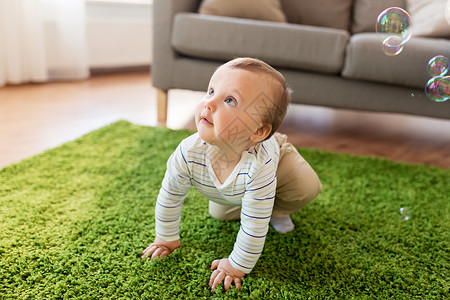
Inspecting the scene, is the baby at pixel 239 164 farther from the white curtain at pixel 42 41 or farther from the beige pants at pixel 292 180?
the white curtain at pixel 42 41

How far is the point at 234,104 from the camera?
2.19 feet

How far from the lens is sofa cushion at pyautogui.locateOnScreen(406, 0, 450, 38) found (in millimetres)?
1737

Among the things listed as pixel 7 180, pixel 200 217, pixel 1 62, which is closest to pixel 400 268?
pixel 200 217

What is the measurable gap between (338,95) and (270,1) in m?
0.62

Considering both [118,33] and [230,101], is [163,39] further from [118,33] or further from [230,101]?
[118,33]

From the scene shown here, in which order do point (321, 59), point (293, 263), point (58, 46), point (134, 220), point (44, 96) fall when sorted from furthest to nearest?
point (58, 46)
point (44, 96)
point (321, 59)
point (134, 220)
point (293, 263)

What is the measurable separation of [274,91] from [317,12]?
1.57 metres

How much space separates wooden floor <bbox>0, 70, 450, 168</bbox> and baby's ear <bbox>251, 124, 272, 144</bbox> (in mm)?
914

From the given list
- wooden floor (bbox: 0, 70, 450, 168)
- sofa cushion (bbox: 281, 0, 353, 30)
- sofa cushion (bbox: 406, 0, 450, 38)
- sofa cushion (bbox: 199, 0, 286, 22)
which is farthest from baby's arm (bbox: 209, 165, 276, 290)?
sofa cushion (bbox: 281, 0, 353, 30)

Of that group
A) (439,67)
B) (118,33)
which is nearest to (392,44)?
(439,67)

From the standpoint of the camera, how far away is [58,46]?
2389 millimetres

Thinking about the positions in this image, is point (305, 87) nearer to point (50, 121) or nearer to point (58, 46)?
point (50, 121)

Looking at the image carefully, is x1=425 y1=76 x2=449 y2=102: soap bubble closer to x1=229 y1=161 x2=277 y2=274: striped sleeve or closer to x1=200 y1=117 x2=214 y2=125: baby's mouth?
x1=229 y1=161 x2=277 y2=274: striped sleeve

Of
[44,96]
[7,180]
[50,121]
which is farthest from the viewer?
[44,96]
